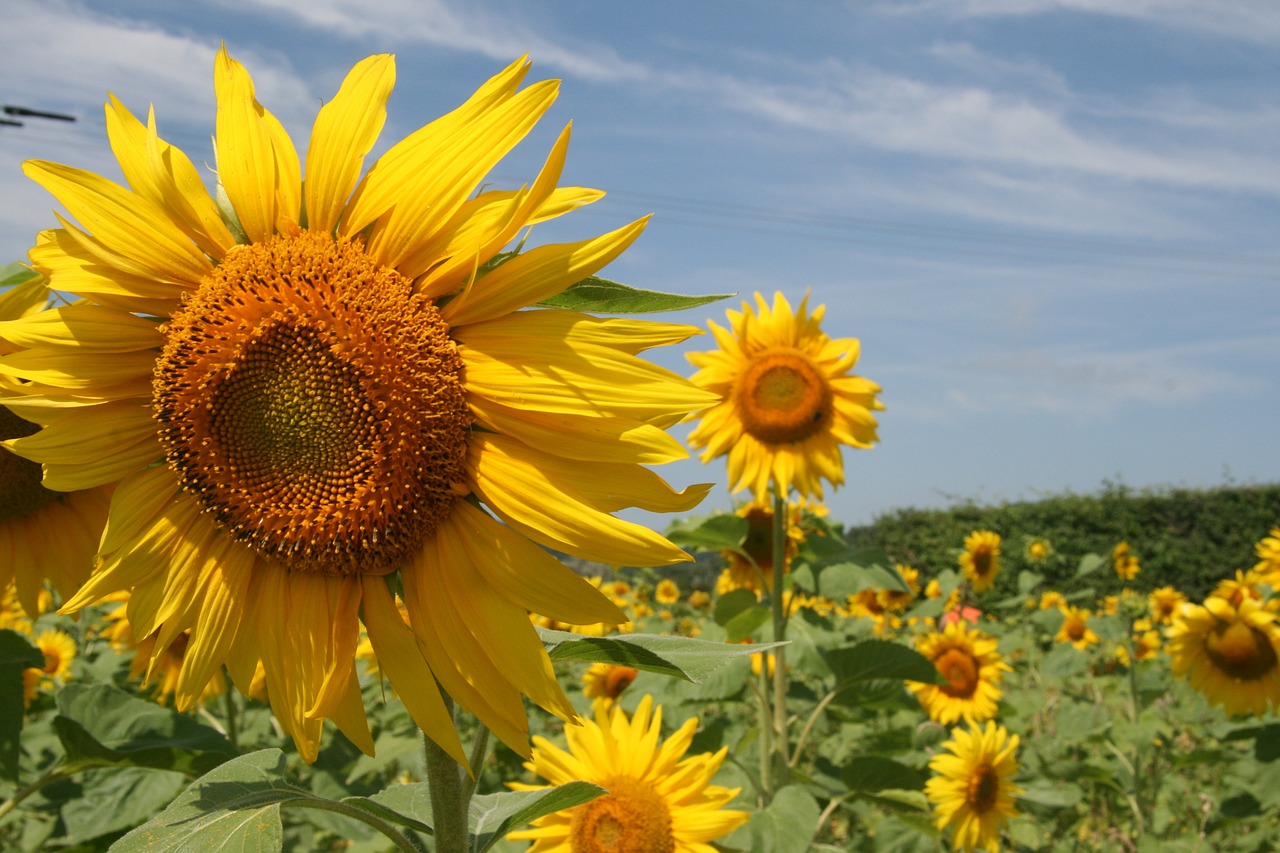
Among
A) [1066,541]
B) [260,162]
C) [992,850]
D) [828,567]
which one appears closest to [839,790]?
[992,850]

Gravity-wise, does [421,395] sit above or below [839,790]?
above

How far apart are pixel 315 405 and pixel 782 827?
102 inches

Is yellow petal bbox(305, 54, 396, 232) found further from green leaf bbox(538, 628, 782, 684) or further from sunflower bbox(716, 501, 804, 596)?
sunflower bbox(716, 501, 804, 596)

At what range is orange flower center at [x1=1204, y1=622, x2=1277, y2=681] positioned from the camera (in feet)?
21.2

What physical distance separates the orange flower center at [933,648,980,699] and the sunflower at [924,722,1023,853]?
1.30 metres

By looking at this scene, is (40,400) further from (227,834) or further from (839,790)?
(839,790)

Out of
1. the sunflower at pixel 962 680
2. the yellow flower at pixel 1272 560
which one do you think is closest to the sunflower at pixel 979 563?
the sunflower at pixel 962 680

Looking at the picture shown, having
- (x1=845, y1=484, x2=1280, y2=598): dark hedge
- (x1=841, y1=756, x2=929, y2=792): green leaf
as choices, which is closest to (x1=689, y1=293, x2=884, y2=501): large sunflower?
(x1=841, y1=756, x2=929, y2=792): green leaf

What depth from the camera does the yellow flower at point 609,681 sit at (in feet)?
21.6

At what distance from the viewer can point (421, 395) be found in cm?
153

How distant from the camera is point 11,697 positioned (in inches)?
96.0

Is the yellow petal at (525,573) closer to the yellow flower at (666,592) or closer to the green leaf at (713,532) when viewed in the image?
the green leaf at (713,532)

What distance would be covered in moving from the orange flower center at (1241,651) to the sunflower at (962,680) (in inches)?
52.6

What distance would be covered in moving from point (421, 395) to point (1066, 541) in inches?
793
